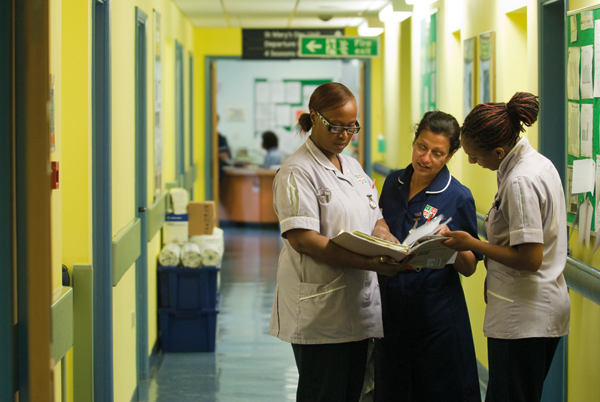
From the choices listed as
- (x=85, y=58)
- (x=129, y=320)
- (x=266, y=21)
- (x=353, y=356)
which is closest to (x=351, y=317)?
(x=353, y=356)

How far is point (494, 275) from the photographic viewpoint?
234cm

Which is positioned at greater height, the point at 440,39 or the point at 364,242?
the point at 440,39

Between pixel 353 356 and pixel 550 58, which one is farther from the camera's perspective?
pixel 550 58

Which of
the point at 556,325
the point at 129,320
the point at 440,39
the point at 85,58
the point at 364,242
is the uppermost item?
the point at 440,39

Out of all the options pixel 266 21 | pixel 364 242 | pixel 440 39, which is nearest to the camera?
pixel 364 242

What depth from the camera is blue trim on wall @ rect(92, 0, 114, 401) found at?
3.17 metres

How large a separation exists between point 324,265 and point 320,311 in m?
0.16

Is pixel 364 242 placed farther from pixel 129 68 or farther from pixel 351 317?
pixel 129 68

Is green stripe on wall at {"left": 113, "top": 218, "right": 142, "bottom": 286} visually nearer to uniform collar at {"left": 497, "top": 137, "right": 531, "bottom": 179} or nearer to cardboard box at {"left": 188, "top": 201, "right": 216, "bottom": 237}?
cardboard box at {"left": 188, "top": 201, "right": 216, "bottom": 237}

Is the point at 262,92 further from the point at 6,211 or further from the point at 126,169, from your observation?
the point at 6,211

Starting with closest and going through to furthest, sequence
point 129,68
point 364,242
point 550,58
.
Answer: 1. point 364,242
2. point 550,58
3. point 129,68

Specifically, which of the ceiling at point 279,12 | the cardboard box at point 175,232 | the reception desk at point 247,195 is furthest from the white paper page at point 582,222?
the reception desk at point 247,195

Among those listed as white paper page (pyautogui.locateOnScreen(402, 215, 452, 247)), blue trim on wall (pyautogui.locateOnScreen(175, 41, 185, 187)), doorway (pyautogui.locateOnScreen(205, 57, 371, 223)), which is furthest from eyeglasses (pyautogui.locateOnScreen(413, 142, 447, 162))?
doorway (pyautogui.locateOnScreen(205, 57, 371, 223))

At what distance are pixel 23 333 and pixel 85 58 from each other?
1.33 m
